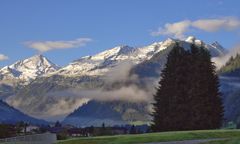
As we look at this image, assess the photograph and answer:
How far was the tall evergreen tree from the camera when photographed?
8806cm

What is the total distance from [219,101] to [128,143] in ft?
152

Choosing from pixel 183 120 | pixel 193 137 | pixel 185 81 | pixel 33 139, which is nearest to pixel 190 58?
pixel 185 81

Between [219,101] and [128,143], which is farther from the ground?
[219,101]

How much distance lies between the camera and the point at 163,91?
94.4 m

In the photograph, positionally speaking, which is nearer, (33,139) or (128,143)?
(128,143)

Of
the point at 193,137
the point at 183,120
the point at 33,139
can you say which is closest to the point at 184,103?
the point at 183,120

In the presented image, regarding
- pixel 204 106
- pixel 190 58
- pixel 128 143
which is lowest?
pixel 128 143

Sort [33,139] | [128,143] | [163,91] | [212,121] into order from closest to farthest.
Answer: [128,143] → [33,139] → [212,121] → [163,91]

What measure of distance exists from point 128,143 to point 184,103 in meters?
42.7

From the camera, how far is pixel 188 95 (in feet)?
295

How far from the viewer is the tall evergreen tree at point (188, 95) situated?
8806 centimetres

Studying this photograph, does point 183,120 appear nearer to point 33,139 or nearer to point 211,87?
point 211,87

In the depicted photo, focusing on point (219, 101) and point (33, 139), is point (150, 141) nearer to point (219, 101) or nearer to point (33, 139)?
point (33, 139)

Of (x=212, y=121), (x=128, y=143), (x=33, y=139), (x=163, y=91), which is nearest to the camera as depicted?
(x=128, y=143)
